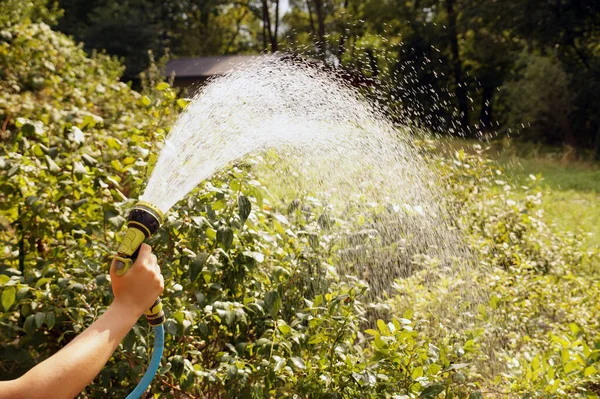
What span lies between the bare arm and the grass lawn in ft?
11.6

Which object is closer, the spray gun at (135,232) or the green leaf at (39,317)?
the spray gun at (135,232)

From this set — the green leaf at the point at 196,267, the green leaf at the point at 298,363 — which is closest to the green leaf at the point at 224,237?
the green leaf at the point at 196,267

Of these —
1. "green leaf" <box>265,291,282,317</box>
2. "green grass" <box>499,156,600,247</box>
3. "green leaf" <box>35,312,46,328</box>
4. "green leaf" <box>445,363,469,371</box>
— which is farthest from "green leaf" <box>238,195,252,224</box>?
"green grass" <box>499,156,600,247</box>

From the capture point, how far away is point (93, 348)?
1430 millimetres

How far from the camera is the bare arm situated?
138cm

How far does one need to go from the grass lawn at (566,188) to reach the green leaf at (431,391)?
2801mm

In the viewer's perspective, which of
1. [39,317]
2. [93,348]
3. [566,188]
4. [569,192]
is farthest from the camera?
[566,188]

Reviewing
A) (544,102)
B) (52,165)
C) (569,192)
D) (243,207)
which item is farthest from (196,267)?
(544,102)

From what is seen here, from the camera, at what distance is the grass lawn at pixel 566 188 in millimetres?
7697

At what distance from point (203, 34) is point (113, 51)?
12085mm

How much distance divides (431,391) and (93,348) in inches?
47.0

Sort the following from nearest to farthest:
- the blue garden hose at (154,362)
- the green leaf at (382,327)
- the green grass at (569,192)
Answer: the blue garden hose at (154,362) → the green leaf at (382,327) → the green grass at (569,192)

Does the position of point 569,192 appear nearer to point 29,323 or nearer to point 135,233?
point 29,323

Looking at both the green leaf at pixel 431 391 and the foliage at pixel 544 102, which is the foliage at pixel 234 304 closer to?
the green leaf at pixel 431 391
